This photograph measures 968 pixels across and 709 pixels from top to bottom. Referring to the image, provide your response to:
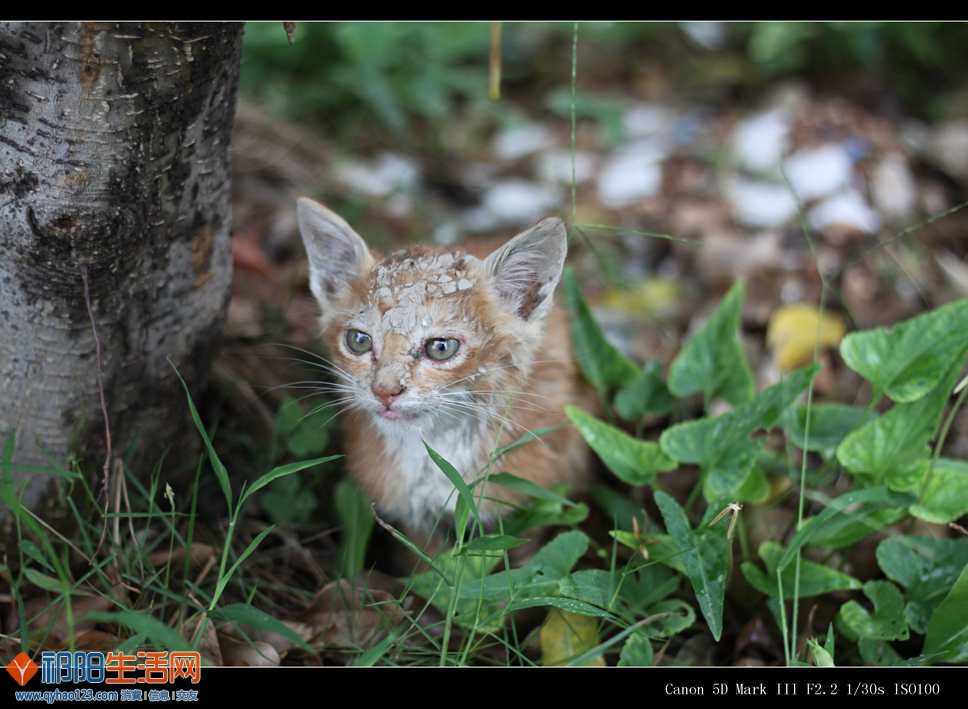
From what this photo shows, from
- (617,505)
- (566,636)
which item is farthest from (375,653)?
(617,505)

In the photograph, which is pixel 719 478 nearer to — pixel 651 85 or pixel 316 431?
pixel 316 431

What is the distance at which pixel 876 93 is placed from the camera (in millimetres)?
4879

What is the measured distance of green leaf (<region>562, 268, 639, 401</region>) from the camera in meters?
3.14

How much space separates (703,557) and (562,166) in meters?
2.78

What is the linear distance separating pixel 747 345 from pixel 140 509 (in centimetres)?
231

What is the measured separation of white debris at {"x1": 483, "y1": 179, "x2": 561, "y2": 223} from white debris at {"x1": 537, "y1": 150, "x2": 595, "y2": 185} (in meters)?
0.08

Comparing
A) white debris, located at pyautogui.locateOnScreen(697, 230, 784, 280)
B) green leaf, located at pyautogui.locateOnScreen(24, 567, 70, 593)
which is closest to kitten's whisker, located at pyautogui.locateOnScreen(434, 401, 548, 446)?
green leaf, located at pyautogui.locateOnScreen(24, 567, 70, 593)

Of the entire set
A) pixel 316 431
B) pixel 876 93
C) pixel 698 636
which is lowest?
pixel 698 636

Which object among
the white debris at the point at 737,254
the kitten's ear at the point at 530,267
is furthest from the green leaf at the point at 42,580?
the white debris at the point at 737,254

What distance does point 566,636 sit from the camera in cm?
250

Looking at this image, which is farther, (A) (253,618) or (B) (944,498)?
(B) (944,498)

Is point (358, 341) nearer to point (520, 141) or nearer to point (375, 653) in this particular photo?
point (375, 653)

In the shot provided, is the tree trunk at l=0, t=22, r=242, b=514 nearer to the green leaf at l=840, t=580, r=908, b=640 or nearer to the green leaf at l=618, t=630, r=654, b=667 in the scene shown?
the green leaf at l=618, t=630, r=654, b=667

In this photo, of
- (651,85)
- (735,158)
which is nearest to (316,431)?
(735,158)
